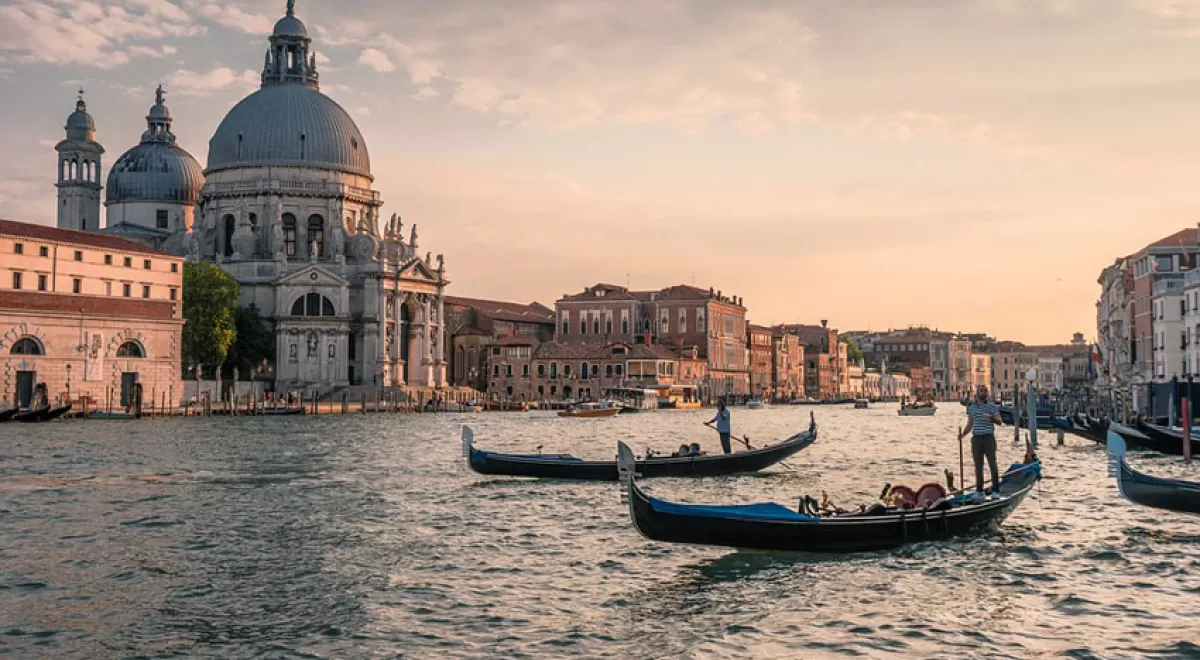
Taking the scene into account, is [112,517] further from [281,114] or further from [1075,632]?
[281,114]

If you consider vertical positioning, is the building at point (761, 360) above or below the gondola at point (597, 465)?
above

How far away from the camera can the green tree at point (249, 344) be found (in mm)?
71438

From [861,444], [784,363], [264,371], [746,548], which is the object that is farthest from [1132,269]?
[784,363]

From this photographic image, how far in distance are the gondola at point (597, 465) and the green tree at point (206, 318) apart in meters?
43.8

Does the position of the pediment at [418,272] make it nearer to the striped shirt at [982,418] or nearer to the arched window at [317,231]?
the arched window at [317,231]

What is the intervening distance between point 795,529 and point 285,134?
7208 centimetres

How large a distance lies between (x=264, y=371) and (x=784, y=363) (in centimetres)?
6284

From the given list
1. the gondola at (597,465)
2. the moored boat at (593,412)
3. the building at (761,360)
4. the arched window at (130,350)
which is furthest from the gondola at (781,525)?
the building at (761,360)

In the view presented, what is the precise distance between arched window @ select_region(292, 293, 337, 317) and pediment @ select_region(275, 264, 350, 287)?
0.79 metres

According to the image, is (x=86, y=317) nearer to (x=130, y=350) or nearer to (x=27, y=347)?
(x=27, y=347)

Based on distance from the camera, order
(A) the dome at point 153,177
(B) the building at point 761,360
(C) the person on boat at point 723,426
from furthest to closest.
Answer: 1. (B) the building at point 761,360
2. (A) the dome at point 153,177
3. (C) the person on boat at point 723,426

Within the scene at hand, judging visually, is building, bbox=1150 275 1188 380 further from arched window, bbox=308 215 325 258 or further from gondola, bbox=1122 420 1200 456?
arched window, bbox=308 215 325 258

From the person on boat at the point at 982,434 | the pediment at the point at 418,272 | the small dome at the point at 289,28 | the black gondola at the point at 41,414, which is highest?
the small dome at the point at 289,28

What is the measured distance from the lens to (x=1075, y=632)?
10352mm
